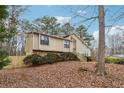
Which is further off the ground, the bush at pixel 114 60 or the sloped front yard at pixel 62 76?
the bush at pixel 114 60

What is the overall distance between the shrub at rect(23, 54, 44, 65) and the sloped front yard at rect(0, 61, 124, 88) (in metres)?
0.08

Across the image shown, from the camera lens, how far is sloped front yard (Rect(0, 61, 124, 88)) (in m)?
3.62

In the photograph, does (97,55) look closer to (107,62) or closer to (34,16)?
(107,62)

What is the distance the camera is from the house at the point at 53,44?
3.92 meters

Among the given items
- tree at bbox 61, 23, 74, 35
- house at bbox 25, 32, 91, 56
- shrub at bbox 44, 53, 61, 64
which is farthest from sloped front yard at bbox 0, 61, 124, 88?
tree at bbox 61, 23, 74, 35

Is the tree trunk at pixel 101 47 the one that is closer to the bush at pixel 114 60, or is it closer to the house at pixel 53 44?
the bush at pixel 114 60

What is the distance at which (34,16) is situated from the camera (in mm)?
3859

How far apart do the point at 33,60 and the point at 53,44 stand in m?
0.49

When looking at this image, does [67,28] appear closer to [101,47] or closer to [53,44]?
[53,44]

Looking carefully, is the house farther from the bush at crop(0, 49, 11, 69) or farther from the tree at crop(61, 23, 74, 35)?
the bush at crop(0, 49, 11, 69)

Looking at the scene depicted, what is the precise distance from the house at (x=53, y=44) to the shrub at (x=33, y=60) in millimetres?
78

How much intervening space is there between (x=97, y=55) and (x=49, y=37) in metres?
0.83

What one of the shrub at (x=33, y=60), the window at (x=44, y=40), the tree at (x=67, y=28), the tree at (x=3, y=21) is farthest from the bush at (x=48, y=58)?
the tree at (x=3, y=21)
